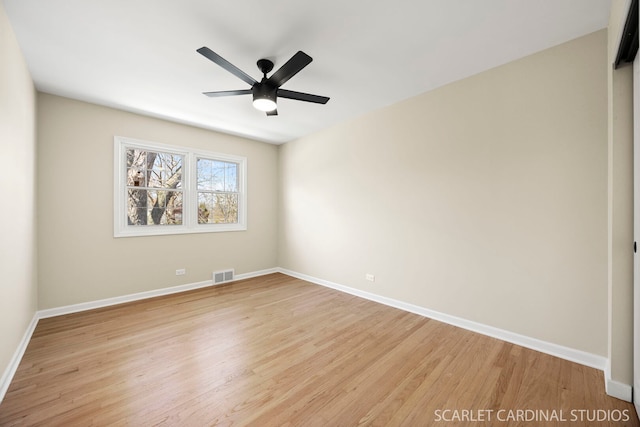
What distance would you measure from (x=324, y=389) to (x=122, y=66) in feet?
11.4

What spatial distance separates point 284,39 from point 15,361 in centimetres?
349

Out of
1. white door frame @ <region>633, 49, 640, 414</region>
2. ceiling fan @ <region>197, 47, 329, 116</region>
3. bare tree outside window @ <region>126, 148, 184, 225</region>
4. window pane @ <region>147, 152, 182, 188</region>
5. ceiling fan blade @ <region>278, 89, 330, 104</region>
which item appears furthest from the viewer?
window pane @ <region>147, 152, 182, 188</region>

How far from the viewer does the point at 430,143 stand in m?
3.05

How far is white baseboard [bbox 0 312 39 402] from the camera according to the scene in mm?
1781

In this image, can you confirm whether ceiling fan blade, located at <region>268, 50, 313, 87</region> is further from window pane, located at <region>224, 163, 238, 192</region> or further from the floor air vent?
the floor air vent

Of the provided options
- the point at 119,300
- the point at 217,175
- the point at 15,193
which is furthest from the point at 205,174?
the point at 15,193

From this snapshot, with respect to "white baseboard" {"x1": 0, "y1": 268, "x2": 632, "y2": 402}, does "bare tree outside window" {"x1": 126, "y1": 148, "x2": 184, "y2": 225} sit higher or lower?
higher

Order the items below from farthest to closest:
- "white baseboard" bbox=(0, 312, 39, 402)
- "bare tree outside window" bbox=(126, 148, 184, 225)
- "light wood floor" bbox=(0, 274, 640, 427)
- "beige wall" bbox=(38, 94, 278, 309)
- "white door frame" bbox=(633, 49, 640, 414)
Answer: "bare tree outside window" bbox=(126, 148, 184, 225) < "beige wall" bbox=(38, 94, 278, 309) < "white baseboard" bbox=(0, 312, 39, 402) < "light wood floor" bbox=(0, 274, 640, 427) < "white door frame" bbox=(633, 49, 640, 414)

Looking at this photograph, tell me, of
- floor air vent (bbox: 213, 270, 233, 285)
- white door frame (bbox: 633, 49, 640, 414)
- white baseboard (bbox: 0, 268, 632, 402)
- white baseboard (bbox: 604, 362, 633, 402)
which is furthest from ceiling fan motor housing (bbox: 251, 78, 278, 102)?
white baseboard (bbox: 604, 362, 633, 402)

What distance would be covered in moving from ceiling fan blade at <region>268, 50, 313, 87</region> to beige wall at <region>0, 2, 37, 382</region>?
1881mm

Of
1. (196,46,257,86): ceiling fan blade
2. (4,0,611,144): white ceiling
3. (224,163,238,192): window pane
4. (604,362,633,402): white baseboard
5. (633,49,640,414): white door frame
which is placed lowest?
(604,362,633,402): white baseboard

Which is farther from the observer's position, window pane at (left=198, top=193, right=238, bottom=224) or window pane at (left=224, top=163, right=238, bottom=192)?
window pane at (left=224, top=163, right=238, bottom=192)

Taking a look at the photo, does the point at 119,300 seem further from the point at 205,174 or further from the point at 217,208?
the point at 205,174

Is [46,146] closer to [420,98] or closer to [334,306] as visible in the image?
[334,306]
